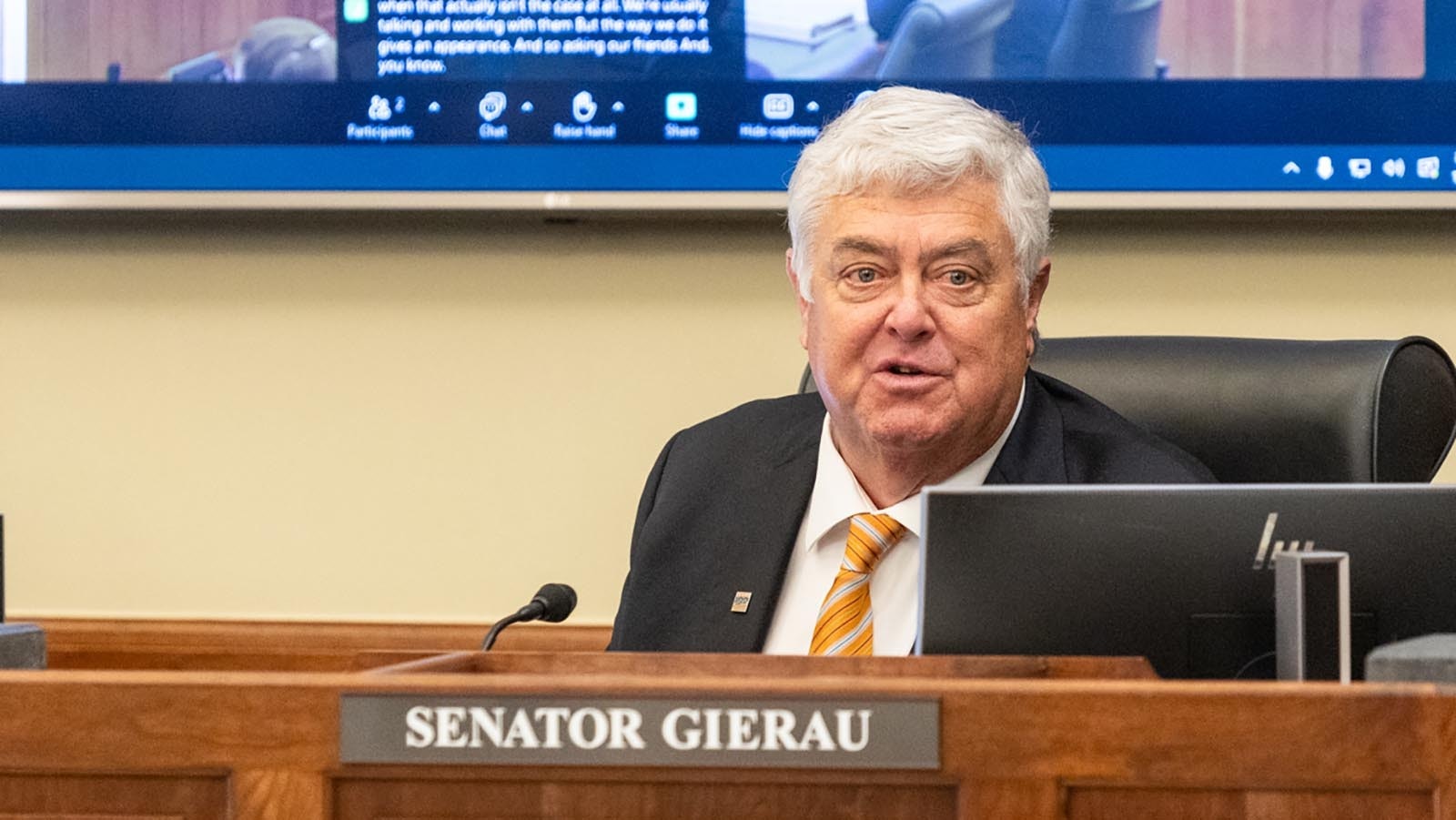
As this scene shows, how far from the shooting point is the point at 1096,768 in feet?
2.19

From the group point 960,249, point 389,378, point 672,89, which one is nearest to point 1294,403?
point 960,249

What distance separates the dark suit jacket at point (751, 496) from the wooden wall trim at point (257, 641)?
0.65 meters

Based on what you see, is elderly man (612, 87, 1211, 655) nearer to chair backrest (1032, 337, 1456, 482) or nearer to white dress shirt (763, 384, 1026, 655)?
white dress shirt (763, 384, 1026, 655)

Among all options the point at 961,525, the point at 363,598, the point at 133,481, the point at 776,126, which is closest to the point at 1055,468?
the point at 961,525

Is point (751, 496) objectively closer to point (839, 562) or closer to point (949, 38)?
point (839, 562)

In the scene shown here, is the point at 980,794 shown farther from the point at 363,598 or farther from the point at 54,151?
the point at 54,151

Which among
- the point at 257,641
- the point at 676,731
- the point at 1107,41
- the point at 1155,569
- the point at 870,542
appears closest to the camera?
the point at 676,731

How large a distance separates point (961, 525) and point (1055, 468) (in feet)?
1.90

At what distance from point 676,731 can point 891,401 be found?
93 centimetres

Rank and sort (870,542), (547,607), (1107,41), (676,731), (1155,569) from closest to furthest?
(676,731), (1155,569), (547,607), (870,542), (1107,41)

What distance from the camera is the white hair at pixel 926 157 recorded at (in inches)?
61.0

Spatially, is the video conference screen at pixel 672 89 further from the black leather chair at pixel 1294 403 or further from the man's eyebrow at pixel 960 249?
the man's eyebrow at pixel 960 249

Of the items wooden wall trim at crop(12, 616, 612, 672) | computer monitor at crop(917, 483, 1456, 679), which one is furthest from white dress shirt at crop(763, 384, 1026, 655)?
wooden wall trim at crop(12, 616, 612, 672)

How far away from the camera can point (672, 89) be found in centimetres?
227
